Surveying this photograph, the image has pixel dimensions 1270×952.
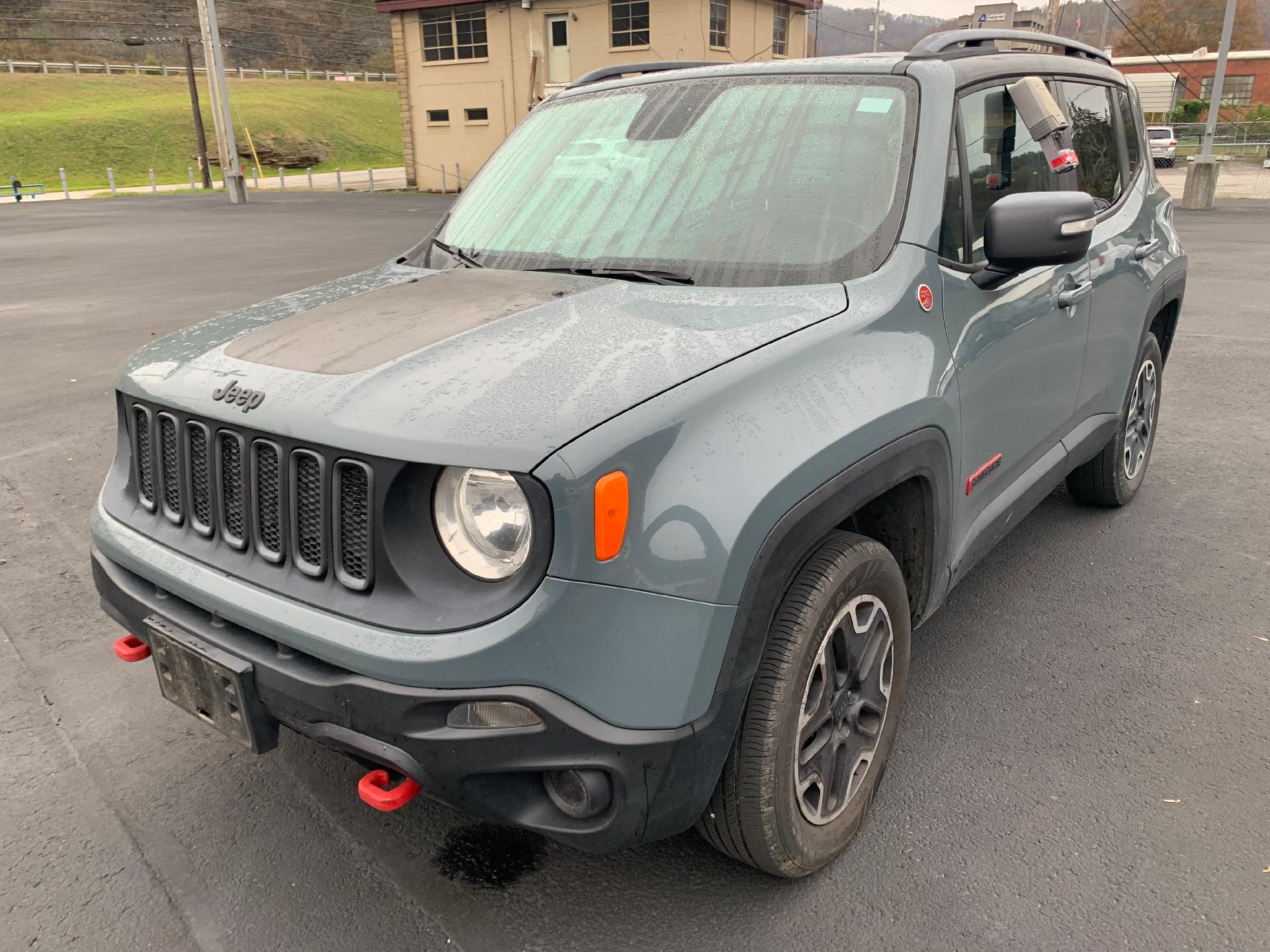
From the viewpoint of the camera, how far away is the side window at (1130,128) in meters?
4.17

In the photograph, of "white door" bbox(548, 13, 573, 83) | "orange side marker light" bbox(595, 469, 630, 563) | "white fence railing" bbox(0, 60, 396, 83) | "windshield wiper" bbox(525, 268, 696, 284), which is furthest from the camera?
"white fence railing" bbox(0, 60, 396, 83)

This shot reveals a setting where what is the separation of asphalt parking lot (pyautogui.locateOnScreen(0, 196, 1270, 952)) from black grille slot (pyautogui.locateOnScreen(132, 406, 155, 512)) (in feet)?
2.83

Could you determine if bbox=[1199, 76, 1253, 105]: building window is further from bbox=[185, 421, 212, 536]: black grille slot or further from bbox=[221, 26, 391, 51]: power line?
bbox=[185, 421, 212, 536]: black grille slot

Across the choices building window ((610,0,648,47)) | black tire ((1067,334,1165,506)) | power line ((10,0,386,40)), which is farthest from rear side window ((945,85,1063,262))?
power line ((10,0,386,40))

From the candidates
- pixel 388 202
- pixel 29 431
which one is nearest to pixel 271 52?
pixel 388 202

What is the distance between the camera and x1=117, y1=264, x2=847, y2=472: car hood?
1.82m

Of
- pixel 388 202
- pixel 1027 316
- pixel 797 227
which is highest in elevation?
pixel 797 227

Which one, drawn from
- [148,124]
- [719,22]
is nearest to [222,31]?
[148,124]

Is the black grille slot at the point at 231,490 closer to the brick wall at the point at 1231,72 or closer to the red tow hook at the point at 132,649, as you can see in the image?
the red tow hook at the point at 132,649

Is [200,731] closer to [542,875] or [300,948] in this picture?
[300,948]

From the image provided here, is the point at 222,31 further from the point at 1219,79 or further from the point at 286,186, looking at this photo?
the point at 1219,79

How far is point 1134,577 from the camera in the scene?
3.93 metres

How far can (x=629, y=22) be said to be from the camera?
31844 mm

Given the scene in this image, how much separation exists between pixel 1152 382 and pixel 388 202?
26302mm
